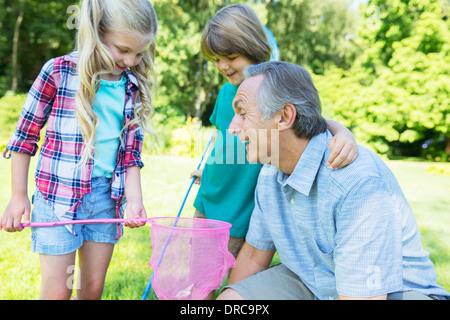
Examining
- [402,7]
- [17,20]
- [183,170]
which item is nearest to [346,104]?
[402,7]

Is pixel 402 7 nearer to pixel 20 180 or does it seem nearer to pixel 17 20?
pixel 17 20

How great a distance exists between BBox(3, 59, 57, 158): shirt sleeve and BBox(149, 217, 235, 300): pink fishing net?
0.79 metres

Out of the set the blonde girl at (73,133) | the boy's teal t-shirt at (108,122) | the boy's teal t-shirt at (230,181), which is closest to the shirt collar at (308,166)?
the boy's teal t-shirt at (230,181)

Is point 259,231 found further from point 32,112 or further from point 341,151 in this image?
point 32,112

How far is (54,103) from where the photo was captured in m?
2.11

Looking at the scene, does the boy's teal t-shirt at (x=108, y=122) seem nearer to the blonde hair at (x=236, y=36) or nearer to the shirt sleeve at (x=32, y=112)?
the shirt sleeve at (x=32, y=112)

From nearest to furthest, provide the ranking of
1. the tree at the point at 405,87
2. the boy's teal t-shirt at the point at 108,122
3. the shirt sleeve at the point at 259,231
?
the boy's teal t-shirt at the point at 108,122, the shirt sleeve at the point at 259,231, the tree at the point at 405,87

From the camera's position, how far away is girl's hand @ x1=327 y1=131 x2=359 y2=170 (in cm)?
183

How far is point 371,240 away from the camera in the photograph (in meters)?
1.70

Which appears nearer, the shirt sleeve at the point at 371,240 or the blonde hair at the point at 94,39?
the shirt sleeve at the point at 371,240

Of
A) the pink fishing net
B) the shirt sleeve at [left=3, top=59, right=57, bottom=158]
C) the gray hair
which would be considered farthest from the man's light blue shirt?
the shirt sleeve at [left=3, top=59, right=57, bottom=158]

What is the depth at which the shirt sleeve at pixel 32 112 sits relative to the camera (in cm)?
205

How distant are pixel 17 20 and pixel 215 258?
21.0m

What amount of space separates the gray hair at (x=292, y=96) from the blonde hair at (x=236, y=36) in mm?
615
